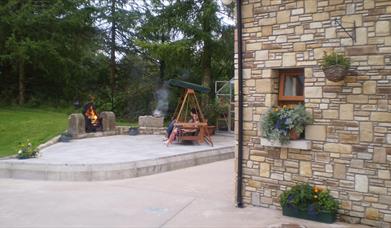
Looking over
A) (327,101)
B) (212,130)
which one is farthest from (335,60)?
(212,130)

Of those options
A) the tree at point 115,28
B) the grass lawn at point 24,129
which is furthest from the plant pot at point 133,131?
the tree at point 115,28

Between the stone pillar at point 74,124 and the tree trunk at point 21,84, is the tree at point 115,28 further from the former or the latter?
the stone pillar at point 74,124

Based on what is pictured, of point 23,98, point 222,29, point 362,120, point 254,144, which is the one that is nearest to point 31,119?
point 23,98

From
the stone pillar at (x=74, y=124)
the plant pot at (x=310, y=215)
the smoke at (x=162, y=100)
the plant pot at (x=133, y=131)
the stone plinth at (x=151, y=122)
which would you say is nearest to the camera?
the plant pot at (x=310, y=215)

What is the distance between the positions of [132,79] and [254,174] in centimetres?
1713

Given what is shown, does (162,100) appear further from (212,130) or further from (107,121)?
(107,121)

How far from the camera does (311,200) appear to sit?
19.6 feet

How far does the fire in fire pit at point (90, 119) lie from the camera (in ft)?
47.9

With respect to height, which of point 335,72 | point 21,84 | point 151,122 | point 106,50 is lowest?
point 151,122

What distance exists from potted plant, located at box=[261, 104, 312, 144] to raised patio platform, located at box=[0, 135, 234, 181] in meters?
4.04

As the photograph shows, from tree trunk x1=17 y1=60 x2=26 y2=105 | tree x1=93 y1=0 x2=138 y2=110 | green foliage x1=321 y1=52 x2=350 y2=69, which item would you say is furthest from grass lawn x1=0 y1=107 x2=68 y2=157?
green foliage x1=321 y1=52 x2=350 y2=69

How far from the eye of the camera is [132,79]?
75.6 feet

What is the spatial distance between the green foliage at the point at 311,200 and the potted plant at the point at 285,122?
0.74m

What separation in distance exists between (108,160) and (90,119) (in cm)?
550
